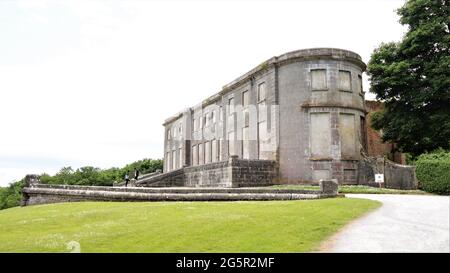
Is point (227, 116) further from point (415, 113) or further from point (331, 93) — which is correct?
point (415, 113)

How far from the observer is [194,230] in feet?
29.6

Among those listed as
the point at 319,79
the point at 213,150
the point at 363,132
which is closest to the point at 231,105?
the point at 213,150

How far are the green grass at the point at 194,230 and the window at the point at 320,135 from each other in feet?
40.5

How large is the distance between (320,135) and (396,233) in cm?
1766

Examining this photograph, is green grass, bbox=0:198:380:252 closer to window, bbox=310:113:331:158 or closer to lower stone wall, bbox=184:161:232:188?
window, bbox=310:113:331:158

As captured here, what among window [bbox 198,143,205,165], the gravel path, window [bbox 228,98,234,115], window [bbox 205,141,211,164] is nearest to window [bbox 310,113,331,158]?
window [bbox 228,98,234,115]

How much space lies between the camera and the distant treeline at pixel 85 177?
4856 cm

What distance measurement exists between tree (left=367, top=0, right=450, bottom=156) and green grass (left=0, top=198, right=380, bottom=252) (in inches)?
499

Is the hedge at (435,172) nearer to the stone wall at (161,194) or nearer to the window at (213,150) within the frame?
the stone wall at (161,194)

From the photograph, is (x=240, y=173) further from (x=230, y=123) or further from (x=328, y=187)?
(x=328, y=187)

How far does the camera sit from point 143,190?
19703mm

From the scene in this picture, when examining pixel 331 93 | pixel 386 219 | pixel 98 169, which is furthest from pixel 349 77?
pixel 98 169

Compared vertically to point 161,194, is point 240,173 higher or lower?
higher

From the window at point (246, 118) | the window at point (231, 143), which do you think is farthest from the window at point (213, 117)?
the window at point (246, 118)
